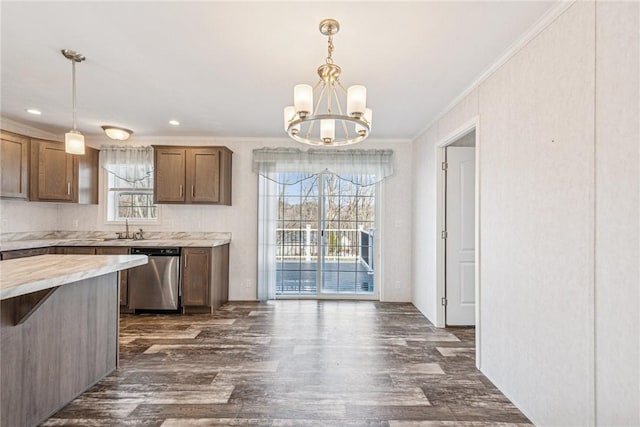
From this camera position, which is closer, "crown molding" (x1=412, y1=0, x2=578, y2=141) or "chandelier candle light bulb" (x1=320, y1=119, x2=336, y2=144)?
"crown molding" (x1=412, y1=0, x2=578, y2=141)

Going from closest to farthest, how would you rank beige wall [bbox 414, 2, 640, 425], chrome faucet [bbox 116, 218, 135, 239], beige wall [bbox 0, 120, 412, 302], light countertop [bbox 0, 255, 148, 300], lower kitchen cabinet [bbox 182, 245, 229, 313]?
beige wall [bbox 414, 2, 640, 425]
light countertop [bbox 0, 255, 148, 300]
lower kitchen cabinet [bbox 182, 245, 229, 313]
chrome faucet [bbox 116, 218, 135, 239]
beige wall [bbox 0, 120, 412, 302]

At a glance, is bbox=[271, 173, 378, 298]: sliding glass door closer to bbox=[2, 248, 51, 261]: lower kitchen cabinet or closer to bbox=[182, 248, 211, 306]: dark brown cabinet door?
bbox=[182, 248, 211, 306]: dark brown cabinet door

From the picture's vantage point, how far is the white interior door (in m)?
3.71

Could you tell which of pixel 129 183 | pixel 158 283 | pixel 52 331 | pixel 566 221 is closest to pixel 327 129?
pixel 566 221

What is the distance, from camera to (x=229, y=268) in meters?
4.81

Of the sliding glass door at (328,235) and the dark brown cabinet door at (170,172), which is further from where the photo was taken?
the sliding glass door at (328,235)

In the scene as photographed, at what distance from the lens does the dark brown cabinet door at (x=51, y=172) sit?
13.1 ft

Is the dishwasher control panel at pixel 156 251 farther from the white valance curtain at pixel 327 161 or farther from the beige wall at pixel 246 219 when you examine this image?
the white valance curtain at pixel 327 161

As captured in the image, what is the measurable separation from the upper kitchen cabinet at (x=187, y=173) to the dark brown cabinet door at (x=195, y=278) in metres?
0.85

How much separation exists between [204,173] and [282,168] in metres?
1.13

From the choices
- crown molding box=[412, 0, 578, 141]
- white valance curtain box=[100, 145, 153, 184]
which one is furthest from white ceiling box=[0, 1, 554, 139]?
white valance curtain box=[100, 145, 153, 184]

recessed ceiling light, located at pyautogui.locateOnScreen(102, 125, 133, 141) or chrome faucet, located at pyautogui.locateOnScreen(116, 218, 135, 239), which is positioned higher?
recessed ceiling light, located at pyautogui.locateOnScreen(102, 125, 133, 141)

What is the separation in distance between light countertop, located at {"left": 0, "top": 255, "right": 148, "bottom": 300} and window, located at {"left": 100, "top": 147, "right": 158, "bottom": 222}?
252cm

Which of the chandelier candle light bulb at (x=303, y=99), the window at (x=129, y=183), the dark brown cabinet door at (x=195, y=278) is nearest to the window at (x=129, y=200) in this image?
the window at (x=129, y=183)
